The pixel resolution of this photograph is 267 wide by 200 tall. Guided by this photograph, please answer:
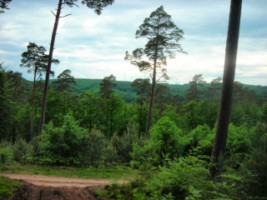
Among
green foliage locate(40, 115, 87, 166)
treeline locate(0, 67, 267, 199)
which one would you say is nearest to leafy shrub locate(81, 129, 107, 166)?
treeline locate(0, 67, 267, 199)

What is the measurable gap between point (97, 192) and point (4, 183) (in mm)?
2699

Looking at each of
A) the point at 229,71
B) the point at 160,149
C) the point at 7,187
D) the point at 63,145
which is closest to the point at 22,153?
the point at 63,145

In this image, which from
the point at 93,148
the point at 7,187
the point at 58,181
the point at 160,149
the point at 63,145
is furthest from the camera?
the point at 93,148

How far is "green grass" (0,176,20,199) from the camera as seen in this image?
26.3ft

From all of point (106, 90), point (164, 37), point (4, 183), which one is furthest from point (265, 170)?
point (106, 90)

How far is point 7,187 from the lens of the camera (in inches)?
331

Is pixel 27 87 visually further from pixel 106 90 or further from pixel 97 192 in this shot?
pixel 97 192

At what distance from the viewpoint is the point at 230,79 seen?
357 inches

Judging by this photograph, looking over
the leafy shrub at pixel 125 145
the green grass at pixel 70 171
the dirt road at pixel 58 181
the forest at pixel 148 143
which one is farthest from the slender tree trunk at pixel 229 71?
the leafy shrub at pixel 125 145

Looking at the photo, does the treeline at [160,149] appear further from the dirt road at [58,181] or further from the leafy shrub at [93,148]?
the dirt road at [58,181]

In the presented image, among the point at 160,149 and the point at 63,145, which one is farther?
the point at 160,149

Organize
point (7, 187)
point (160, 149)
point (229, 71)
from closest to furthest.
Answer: point (7, 187)
point (229, 71)
point (160, 149)

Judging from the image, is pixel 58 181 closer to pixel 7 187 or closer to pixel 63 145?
pixel 7 187

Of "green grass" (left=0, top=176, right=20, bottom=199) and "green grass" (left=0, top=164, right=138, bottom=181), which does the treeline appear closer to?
"green grass" (left=0, top=164, right=138, bottom=181)
